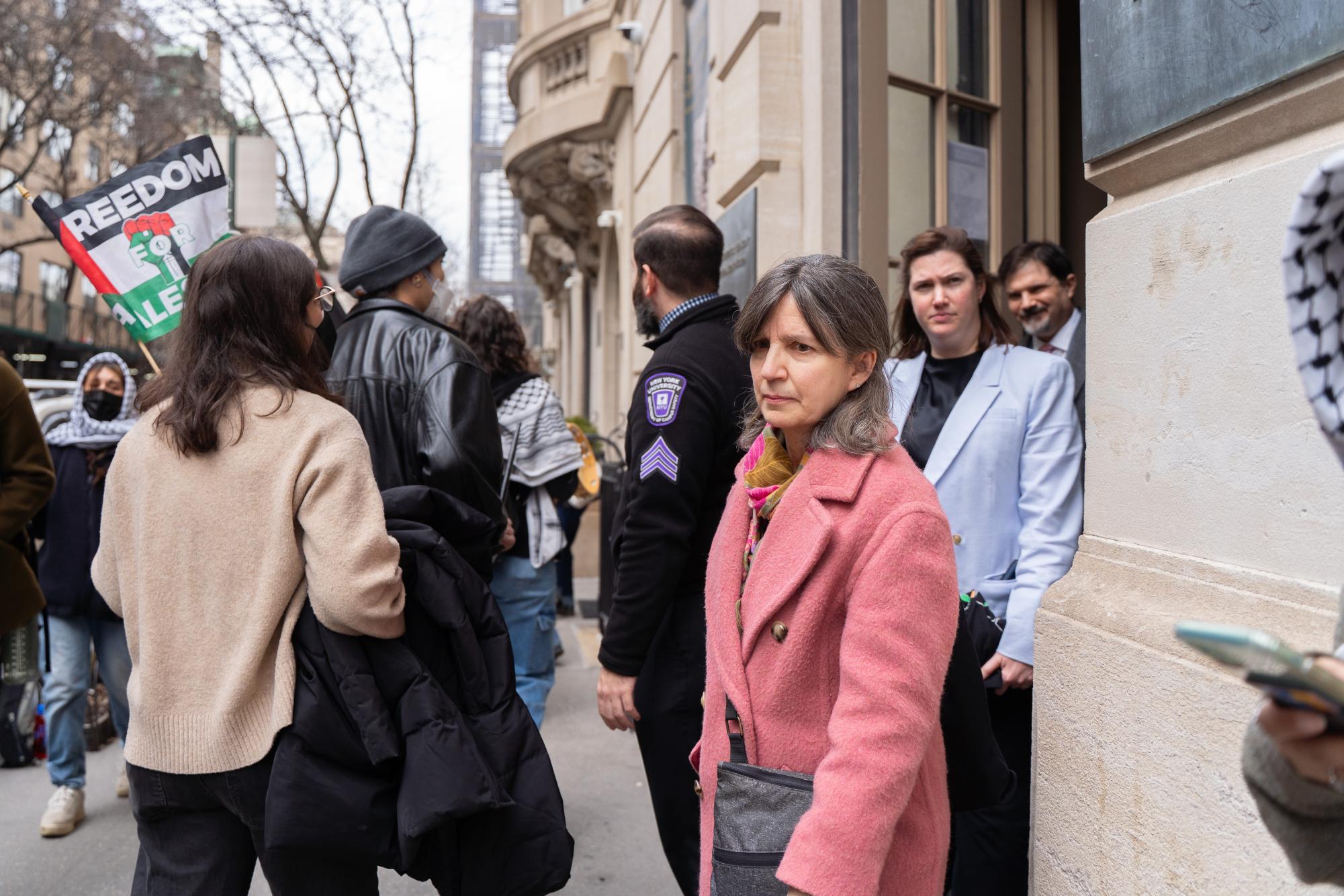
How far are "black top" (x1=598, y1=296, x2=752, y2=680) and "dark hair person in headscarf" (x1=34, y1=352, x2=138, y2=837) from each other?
2.97 metres

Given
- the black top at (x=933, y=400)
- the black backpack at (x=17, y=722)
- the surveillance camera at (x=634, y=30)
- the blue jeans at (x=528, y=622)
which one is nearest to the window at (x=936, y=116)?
the black top at (x=933, y=400)

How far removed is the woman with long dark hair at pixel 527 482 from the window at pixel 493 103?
48205mm

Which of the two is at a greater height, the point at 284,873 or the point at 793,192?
the point at 793,192

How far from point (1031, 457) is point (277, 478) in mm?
1889

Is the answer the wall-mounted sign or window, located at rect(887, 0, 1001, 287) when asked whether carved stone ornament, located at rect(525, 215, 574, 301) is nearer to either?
the wall-mounted sign

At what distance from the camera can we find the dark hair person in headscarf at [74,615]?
16.4 ft

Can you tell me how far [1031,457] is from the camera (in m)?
3.06

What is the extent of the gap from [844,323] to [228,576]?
4.43ft

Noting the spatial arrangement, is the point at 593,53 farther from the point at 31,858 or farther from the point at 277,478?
the point at 277,478

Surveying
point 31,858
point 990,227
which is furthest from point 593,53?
point 31,858

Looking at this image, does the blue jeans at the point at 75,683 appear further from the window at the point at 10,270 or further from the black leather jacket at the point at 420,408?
the window at the point at 10,270

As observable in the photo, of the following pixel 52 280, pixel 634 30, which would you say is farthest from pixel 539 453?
pixel 52 280

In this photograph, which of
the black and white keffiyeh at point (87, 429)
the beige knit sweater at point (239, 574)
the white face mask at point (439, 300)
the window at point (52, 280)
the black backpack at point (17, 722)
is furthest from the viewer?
the window at point (52, 280)

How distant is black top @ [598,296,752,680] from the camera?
116 inches
